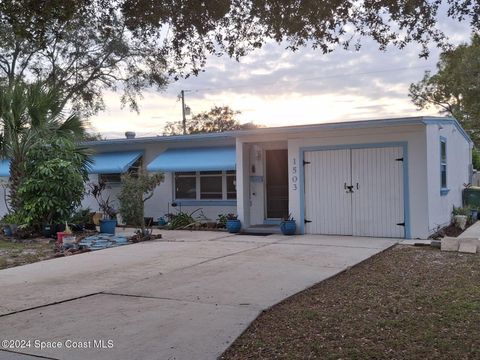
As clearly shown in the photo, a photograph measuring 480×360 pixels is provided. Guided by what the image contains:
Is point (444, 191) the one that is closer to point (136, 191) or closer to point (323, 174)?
point (323, 174)

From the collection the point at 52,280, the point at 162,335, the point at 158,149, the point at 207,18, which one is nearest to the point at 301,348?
the point at 162,335

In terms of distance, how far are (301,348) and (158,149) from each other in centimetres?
1313

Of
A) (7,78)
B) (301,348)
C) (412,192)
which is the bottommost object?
(301,348)

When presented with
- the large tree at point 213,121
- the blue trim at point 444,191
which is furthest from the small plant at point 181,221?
the large tree at point 213,121

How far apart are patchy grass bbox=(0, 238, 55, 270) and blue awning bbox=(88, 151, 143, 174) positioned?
12.9ft

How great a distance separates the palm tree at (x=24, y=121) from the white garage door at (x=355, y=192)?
6.95m

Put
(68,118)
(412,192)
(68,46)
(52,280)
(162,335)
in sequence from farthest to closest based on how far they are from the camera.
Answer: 1. (68,46)
2. (68,118)
3. (412,192)
4. (52,280)
5. (162,335)

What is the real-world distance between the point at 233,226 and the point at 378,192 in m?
4.03

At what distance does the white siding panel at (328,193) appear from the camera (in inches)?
501

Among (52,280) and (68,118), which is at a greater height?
(68,118)

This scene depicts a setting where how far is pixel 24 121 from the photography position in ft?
45.1

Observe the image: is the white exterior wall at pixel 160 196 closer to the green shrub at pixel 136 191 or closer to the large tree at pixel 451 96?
the green shrub at pixel 136 191

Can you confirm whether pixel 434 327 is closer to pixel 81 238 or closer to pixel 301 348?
pixel 301 348

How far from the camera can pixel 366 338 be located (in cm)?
495
